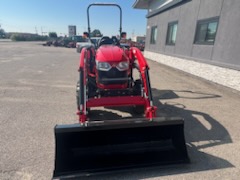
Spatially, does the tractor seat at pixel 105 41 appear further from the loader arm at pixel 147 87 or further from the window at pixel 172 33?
the window at pixel 172 33

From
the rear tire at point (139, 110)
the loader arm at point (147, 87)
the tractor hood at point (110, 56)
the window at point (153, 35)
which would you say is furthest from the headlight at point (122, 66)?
the window at point (153, 35)

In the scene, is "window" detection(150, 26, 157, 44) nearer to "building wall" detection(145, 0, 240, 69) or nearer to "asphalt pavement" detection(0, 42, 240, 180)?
"building wall" detection(145, 0, 240, 69)

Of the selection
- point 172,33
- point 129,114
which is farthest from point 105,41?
point 172,33

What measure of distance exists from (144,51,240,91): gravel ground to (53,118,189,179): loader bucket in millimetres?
4772

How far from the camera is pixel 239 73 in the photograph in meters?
5.95

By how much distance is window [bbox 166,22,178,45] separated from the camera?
11062 mm

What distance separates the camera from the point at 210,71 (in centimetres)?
741

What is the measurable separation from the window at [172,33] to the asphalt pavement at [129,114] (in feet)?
17.1

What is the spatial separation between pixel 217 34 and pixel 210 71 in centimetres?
149

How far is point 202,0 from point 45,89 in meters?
7.85

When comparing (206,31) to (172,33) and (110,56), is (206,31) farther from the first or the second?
(110,56)

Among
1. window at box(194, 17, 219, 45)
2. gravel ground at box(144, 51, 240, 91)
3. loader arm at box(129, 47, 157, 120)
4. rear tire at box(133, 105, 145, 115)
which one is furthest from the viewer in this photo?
window at box(194, 17, 219, 45)

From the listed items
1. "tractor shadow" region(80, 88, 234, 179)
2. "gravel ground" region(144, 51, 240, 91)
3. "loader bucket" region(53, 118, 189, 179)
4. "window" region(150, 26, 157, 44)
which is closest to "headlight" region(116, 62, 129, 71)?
"tractor shadow" region(80, 88, 234, 179)

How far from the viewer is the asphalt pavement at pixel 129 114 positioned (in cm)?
239
